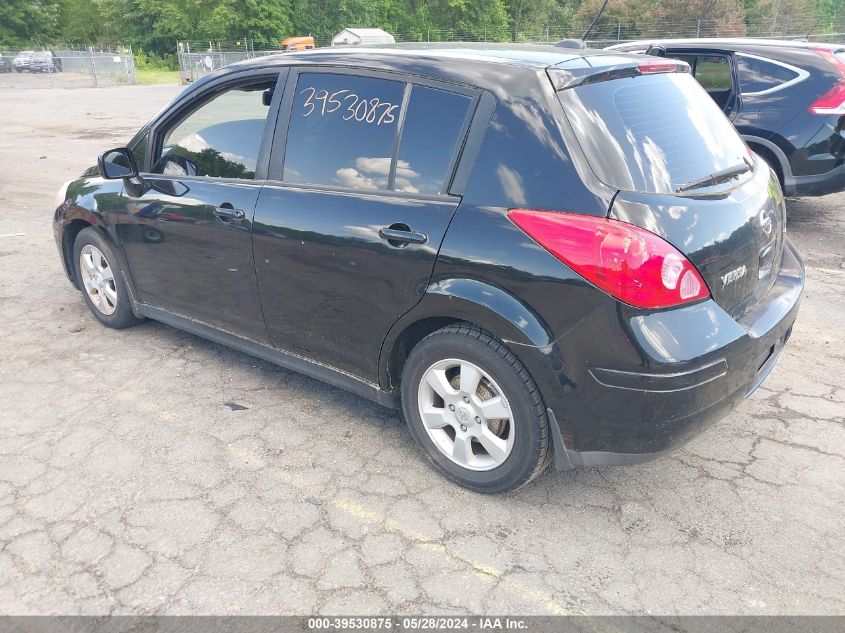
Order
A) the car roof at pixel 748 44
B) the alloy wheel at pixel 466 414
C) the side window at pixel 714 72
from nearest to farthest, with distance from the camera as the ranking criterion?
the alloy wheel at pixel 466 414, the car roof at pixel 748 44, the side window at pixel 714 72

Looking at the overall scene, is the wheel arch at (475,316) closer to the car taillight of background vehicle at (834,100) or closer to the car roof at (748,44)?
the car roof at (748,44)

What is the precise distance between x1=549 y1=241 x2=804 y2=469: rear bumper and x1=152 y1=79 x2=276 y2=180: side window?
2028mm

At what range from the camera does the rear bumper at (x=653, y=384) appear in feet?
7.89

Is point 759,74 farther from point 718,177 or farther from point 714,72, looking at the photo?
point 718,177

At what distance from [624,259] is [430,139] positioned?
99 centimetres

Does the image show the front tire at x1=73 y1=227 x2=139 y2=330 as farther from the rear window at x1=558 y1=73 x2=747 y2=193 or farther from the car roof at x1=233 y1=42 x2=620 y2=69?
the rear window at x1=558 y1=73 x2=747 y2=193

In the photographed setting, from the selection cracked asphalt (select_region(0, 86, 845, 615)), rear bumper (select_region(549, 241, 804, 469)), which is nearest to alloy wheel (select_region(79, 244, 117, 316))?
cracked asphalt (select_region(0, 86, 845, 615))

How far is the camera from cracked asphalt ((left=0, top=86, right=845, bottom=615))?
2439mm

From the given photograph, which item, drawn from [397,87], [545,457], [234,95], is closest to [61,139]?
[234,95]

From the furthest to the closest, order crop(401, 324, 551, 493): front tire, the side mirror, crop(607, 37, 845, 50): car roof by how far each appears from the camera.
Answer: crop(607, 37, 845, 50): car roof → the side mirror → crop(401, 324, 551, 493): front tire

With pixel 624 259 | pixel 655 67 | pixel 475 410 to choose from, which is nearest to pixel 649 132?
pixel 655 67

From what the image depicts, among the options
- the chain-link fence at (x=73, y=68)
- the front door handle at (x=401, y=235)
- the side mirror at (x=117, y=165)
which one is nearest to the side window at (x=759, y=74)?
the front door handle at (x=401, y=235)

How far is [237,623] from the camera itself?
2318mm

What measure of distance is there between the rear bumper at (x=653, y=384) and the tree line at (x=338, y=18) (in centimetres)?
3910
